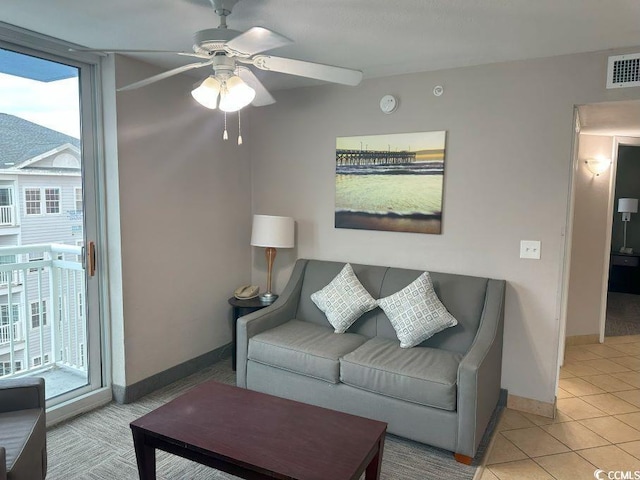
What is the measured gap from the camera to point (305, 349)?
10.2 ft

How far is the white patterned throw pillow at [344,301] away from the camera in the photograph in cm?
342

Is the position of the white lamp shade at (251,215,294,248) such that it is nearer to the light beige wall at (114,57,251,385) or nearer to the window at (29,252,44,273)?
the light beige wall at (114,57,251,385)

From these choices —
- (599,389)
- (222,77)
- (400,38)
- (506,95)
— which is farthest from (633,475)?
(222,77)

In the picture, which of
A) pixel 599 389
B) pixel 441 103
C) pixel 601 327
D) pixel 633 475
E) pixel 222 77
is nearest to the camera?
pixel 222 77

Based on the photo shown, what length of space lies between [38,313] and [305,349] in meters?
1.96

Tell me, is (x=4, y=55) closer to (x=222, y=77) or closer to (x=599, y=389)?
(x=222, y=77)

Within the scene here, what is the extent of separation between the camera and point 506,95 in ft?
10.6

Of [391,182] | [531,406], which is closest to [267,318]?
[391,182]

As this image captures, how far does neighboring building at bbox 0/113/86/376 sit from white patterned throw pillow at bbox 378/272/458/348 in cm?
227

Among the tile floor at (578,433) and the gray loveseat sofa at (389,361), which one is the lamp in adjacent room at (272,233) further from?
the tile floor at (578,433)

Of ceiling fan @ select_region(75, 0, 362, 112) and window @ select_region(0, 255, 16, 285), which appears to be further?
window @ select_region(0, 255, 16, 285)

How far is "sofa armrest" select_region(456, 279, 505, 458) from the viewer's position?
2564 mm

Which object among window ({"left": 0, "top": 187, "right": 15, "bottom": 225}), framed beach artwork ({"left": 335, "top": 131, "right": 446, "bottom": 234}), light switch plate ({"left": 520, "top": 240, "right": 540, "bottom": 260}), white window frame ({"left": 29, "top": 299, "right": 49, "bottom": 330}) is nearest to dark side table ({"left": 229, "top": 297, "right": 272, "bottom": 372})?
framed beach artwork ({"left": 335, "top": 131, "right": 446, "bottom": 234})

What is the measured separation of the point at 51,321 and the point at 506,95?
3.67 m
